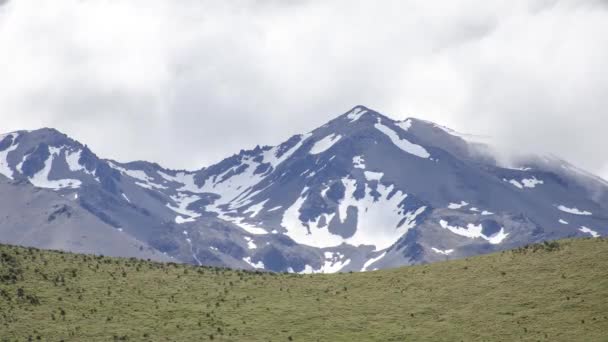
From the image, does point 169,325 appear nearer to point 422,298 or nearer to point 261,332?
point 261,332

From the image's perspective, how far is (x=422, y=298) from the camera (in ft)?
353

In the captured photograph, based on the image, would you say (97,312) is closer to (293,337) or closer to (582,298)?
(293,337)

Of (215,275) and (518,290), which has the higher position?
(215,275)

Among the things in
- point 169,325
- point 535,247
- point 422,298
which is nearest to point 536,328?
point 422,298

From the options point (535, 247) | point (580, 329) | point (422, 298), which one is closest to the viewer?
point (580, 329)

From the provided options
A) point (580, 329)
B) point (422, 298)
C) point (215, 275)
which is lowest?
point (580, 329)

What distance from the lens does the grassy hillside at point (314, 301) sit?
97.2 metres

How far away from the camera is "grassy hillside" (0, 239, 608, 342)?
3826 inches

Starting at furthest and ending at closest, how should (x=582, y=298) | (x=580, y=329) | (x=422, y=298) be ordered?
(x=422, y=298) < (x=582, y=298) < (x=580, y=329)

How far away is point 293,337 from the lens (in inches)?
3861

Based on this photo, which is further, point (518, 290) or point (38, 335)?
point (518, 290)

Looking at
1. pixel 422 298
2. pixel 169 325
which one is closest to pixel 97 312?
pixel 169 325

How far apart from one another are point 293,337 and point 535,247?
32.3 meters

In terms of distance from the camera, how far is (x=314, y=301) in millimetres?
109938
